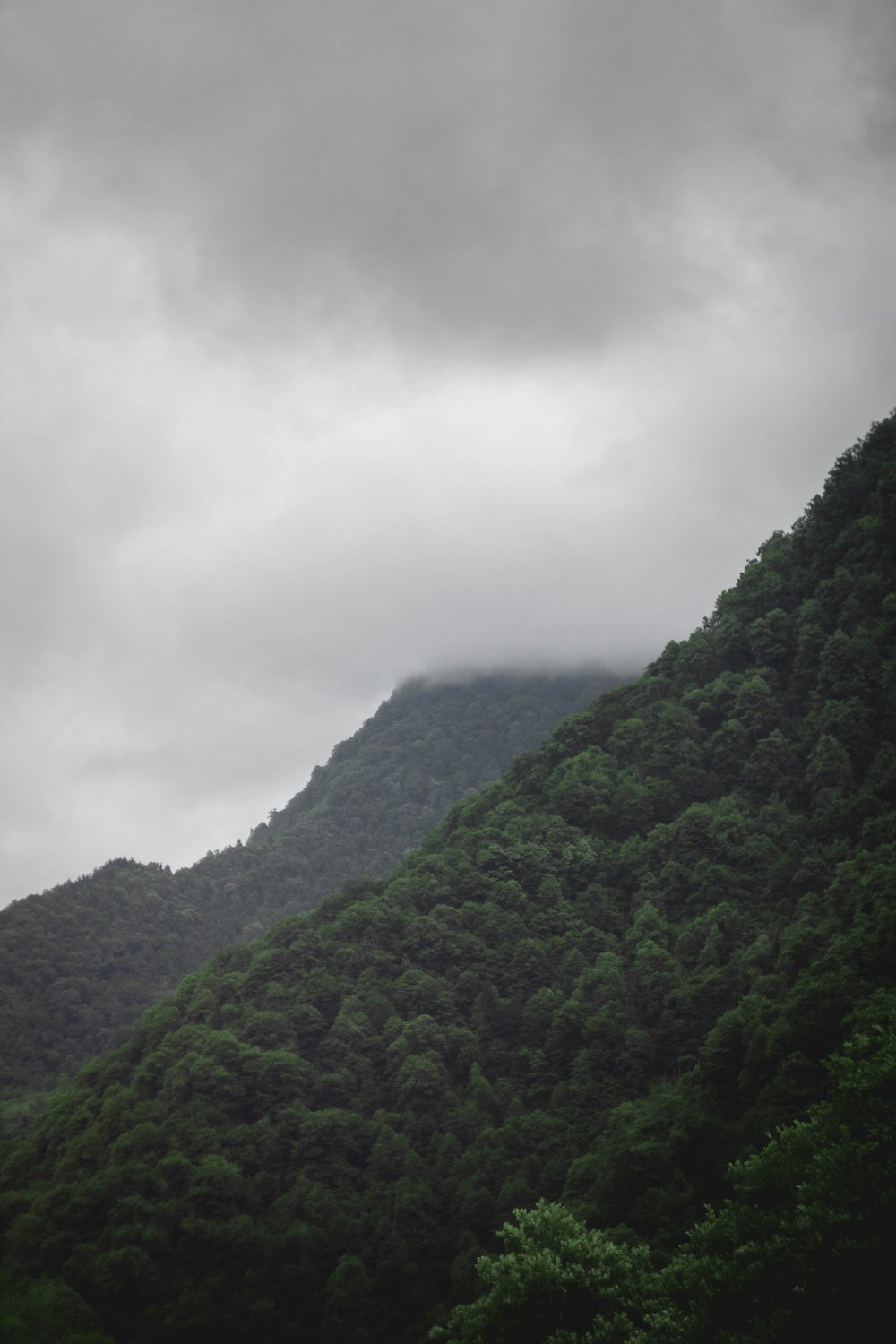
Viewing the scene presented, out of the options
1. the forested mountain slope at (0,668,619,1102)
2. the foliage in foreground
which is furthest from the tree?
the forested mountain slope at (0,668,619,1102)

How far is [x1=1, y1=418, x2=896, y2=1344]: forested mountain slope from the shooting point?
37531mm

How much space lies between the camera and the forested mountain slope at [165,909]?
121125 mm

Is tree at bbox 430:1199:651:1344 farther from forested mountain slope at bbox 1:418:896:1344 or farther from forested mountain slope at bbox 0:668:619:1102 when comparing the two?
forested mountain slope at bbox 0:668:619:1102

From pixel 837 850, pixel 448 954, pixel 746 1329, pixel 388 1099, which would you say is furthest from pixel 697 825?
pixel 746 1329

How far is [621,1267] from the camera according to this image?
38.5m

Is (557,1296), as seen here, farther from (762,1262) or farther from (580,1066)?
(580,1066)

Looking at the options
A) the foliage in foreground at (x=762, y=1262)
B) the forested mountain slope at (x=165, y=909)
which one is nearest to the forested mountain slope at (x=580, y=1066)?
the foliage in foreground at (x=762, y=1262)

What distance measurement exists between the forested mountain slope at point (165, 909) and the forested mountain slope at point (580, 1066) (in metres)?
47.5

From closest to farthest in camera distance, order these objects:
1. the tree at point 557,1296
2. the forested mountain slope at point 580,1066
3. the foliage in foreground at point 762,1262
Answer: the foliage in foreground at point 762,1262, the tree at point 557,1296, the forested mountain slope at point 580,1066

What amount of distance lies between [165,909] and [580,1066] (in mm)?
105888

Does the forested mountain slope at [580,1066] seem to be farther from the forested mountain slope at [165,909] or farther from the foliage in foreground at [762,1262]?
the forested mountain slope at [165,909]

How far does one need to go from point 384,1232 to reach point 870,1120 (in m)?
34.3

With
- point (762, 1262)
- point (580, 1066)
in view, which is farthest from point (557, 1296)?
point (580, 1066)

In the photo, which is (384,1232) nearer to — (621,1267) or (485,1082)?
(485,1082)
